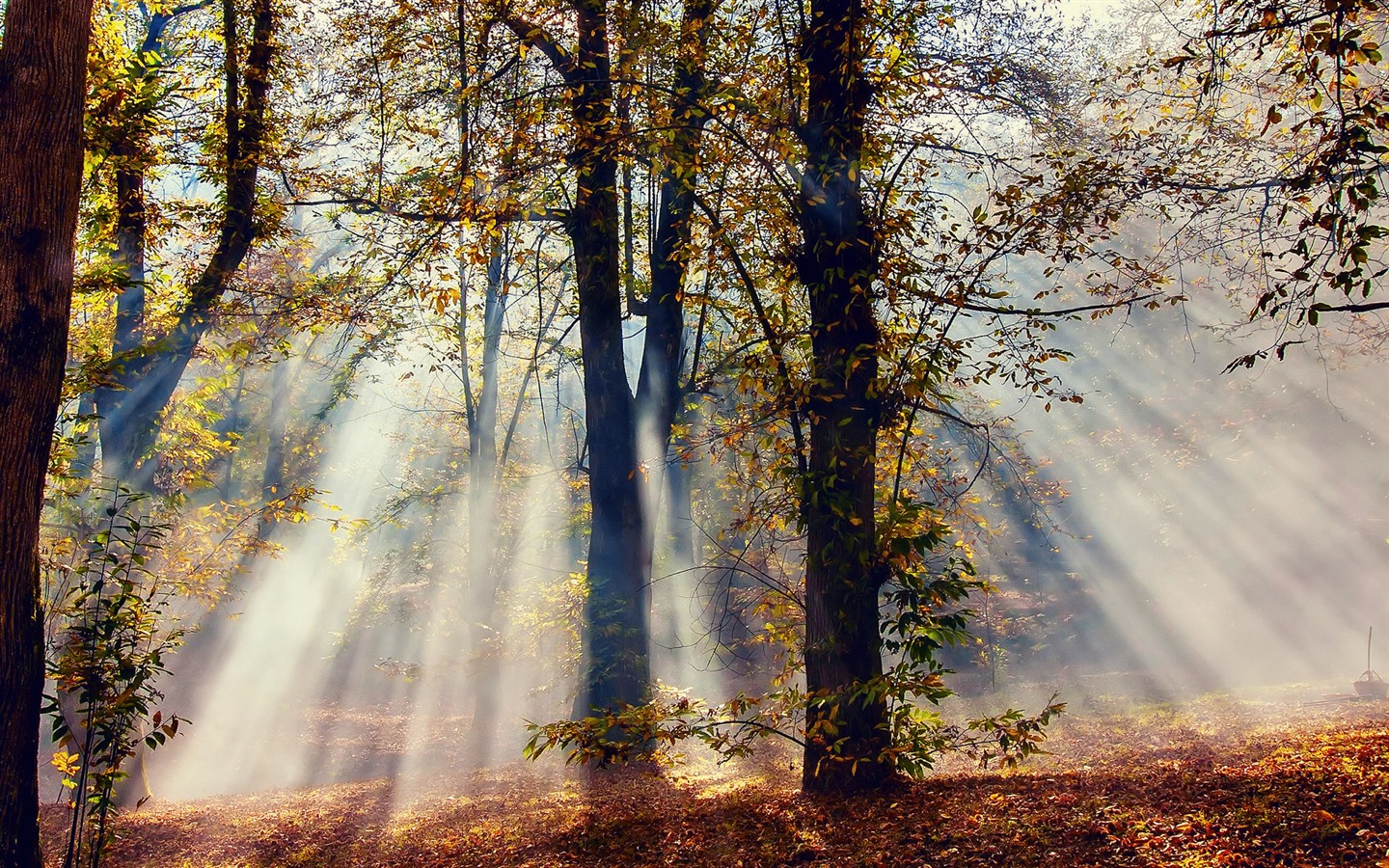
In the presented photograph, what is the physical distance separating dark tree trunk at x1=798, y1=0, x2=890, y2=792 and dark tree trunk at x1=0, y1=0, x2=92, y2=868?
14.2 feet

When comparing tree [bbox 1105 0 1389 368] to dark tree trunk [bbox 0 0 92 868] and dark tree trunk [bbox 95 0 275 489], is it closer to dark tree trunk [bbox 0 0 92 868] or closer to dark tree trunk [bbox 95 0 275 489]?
dark tree trunk [bbox 0 0 92 868]

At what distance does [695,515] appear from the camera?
1079 inches

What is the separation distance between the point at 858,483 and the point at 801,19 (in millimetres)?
3325

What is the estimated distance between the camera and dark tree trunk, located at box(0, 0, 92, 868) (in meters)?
4.49

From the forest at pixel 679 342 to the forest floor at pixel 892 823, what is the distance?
0.13ft

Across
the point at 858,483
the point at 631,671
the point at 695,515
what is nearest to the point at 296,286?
the point at 631,671

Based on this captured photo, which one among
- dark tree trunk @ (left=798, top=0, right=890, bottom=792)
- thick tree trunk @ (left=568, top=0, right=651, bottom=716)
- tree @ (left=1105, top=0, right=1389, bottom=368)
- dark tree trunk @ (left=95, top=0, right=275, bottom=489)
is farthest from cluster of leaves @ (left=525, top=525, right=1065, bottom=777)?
dark tree trunk @ (left=95, top=0, right=275, bottom=489)

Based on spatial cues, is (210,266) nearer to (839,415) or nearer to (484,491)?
(839,415)

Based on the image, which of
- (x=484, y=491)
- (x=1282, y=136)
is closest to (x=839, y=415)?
(x=1282, y=136)

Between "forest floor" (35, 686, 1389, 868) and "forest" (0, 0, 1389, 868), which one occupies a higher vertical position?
"forest" (0, 0, 1389, 868)

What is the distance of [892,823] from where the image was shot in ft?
16.8

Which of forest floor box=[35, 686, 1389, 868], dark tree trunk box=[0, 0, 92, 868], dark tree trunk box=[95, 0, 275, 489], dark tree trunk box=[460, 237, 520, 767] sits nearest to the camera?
forest floor box=[35, 686, 1389, 868]

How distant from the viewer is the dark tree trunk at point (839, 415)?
5.89 metres

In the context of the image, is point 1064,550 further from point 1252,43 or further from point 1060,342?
point 1252,43
